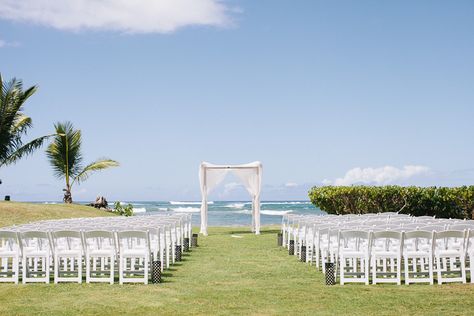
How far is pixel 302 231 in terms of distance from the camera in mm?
16938

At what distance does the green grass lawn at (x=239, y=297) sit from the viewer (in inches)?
351

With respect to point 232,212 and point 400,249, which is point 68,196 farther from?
point 232,212

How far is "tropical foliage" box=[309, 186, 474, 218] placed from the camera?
957 inches

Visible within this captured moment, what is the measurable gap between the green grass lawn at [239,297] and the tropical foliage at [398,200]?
42.1ft

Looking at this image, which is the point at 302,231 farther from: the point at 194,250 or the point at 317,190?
the point at 317,190

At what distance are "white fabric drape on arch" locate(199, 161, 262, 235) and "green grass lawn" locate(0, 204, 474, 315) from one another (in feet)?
40.2

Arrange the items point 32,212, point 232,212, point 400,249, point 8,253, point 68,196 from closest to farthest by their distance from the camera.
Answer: point 400,249 → point 8,253 → point 32,212 → point 68,196 → point 232,212

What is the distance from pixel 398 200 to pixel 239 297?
19.0 meters

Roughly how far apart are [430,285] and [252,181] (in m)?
15.8

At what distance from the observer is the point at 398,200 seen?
90.4ft

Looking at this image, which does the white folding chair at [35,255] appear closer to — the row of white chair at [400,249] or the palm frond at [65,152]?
the row of white chair at [400,249]

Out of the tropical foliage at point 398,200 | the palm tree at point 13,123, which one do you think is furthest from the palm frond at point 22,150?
the tropical foliage at point 398,200

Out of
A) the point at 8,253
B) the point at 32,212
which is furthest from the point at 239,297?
the point at 32,212

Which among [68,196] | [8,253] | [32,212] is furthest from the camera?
→ [68,196]
